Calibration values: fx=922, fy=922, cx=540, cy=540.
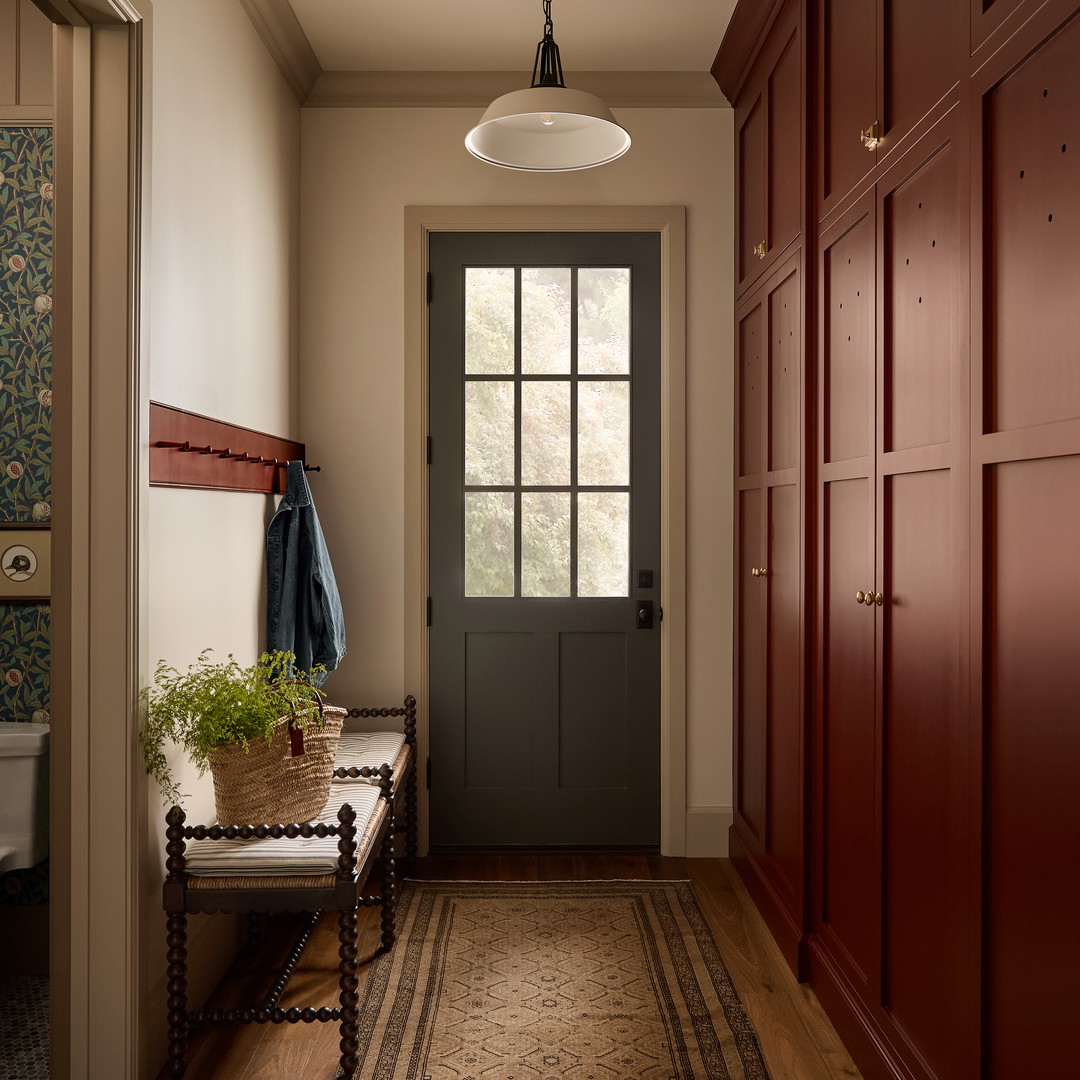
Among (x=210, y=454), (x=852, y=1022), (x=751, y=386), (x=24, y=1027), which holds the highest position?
(x=751, y=386)

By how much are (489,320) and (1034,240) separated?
222cm

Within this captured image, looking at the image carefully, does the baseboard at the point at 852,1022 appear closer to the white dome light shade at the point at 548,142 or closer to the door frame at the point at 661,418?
the door frame at the point at 661,418

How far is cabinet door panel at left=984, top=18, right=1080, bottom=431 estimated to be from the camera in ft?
4.00

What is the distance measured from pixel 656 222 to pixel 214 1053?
284cm

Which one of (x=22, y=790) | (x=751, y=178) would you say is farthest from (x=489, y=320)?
Answer: (x=22, y=790)

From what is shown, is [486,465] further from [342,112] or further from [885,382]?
[885,382]

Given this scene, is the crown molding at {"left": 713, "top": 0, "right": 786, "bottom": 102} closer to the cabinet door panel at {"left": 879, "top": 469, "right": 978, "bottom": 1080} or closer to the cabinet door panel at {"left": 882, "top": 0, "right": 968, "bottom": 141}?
the cabinet door panel at {"left": 882, "top": 0, "right": 968, "bottom": 141}

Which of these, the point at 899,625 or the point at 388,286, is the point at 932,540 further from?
the point at 388,286

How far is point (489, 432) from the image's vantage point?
332 centimetres

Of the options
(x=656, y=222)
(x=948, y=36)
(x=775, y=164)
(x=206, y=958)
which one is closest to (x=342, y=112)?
(x=656, y=222)

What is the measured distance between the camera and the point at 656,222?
3.29 metres

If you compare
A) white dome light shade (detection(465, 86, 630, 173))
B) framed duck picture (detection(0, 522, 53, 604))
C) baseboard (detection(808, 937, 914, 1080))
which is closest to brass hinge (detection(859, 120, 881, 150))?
white dome light shade (detection(465, 86, 630, 173))

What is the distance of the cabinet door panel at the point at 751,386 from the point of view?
2893 millimetres

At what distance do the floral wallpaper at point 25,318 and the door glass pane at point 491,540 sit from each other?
138 cm
